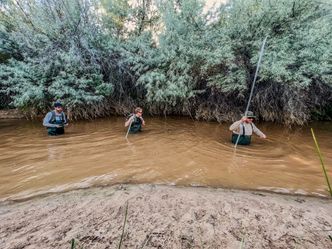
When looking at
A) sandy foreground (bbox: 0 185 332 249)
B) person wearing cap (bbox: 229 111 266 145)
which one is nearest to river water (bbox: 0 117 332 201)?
person wearing cap (bbox: 229 111 266 145)

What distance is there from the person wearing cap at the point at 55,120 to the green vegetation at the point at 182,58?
5.84ft

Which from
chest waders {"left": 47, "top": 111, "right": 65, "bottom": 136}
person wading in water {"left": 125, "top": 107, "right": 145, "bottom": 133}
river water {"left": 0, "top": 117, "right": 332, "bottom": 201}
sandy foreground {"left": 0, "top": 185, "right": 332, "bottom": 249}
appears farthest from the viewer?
person wading in water {"left": 125, "top": 107, "right": 145, "bottom": 133}

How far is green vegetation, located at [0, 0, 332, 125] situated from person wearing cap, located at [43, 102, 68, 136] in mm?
1781

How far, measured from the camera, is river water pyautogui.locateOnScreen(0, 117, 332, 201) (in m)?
3.97

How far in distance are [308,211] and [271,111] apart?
6926mm

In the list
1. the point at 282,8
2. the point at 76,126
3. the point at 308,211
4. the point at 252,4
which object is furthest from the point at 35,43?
the point at 308,211

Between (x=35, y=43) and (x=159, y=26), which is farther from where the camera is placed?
(x=159, y=26)

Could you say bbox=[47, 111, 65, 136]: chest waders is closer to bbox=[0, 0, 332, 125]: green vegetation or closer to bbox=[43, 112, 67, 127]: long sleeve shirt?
bbox=[43, 112, 67, 127]: long sleeve shirt

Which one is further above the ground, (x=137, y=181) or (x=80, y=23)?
(x=80, y=23)

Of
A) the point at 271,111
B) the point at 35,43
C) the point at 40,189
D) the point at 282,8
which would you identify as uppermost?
the point at 282,8

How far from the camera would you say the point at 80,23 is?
9.13 meters

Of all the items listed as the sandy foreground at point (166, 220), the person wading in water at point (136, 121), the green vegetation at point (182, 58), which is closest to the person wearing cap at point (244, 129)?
the green vegetation at point (182, 58)

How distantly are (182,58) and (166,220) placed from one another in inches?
273

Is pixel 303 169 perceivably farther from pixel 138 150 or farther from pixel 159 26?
pixel 159 26
